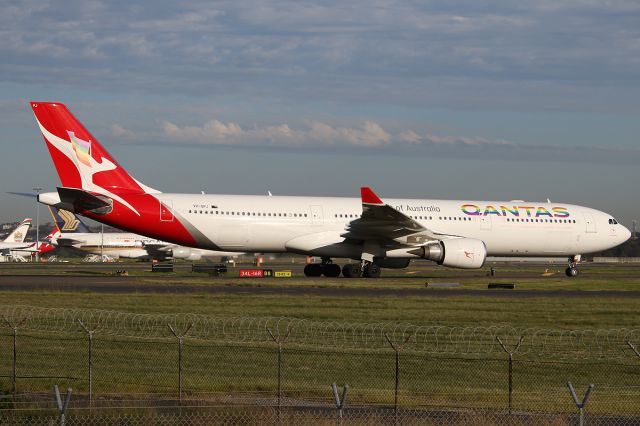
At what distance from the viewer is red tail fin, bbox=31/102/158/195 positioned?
42.1 meters

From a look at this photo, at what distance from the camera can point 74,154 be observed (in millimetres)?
42344

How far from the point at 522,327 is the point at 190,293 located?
45.4 ft

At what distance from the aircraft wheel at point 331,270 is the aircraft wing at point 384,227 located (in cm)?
245

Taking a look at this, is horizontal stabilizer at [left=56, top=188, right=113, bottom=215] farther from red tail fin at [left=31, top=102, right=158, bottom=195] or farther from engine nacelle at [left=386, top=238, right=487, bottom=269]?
engine nacelle at [left=386, top=238, right=487, bottom=269]

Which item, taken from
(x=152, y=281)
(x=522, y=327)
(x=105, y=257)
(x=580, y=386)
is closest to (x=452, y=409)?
(x=580, y=386)

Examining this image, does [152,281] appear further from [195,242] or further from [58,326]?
[58,326]

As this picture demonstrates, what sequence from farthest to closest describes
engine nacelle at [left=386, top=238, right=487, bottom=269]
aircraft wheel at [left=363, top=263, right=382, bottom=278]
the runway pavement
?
aircraft wheel at [left=363, top=263, right=382, bottom=278] < engine nacelle at [left=386, top=238, right=487, bottom=269] < the runway pavement

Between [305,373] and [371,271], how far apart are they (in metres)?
27.9

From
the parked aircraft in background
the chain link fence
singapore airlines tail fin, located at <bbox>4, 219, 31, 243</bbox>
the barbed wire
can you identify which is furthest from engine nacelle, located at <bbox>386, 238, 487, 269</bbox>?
singapore airlines tail fin, located at <bbox>4, 219, 31, 243</bbox>

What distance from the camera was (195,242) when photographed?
44188 millimetres

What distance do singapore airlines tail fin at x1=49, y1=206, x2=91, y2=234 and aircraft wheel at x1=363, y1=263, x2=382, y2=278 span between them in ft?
225


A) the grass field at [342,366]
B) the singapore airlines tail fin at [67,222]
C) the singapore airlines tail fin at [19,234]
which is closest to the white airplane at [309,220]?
the grass field at [342,366]

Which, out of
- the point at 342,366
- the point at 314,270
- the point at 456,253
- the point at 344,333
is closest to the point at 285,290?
the point at 456,253

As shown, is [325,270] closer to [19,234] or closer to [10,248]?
[10,248]
